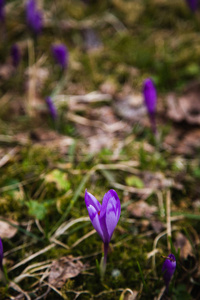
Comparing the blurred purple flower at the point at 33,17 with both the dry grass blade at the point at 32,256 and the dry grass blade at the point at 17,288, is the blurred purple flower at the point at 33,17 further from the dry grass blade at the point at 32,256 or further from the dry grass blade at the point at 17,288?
the dry grass blade at the point at 17,288

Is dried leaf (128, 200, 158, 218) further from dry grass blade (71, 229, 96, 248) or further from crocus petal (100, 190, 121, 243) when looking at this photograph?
crocus petal (100, 190, 121, 243)

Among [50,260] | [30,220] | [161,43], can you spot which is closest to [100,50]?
[161,43]

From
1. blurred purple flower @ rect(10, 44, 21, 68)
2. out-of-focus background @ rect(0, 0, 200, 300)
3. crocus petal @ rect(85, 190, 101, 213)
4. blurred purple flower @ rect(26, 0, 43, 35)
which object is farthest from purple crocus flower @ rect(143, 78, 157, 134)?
blurred purple flower @ rect(26, 0, 43, 35)

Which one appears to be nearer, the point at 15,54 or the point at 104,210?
the point at 104,210

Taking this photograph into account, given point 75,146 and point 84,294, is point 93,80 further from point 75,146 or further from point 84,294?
point 84,294

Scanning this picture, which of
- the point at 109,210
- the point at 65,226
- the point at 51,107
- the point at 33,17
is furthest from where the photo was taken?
the point at 33,17

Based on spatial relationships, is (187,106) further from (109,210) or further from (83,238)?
(109,210)

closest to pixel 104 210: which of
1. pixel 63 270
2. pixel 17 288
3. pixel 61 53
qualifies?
pixel 63 270

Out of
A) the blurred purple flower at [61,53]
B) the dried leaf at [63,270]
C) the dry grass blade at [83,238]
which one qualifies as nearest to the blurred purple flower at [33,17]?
the blurred purple flower at [61,53]
